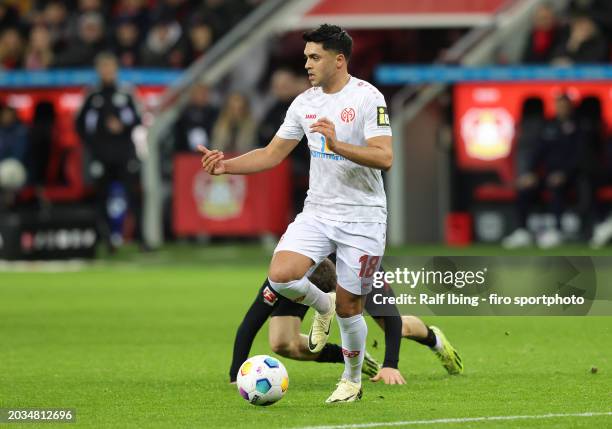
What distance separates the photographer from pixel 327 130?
816cm

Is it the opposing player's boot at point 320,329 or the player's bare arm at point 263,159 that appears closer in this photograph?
the player's bare arm at point 263,159

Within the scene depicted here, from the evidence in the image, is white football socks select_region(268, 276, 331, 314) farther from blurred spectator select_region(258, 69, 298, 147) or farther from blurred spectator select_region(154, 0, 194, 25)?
blurred spectator select_region(154, 0, 194, 25)

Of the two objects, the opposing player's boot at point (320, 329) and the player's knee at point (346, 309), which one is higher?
the player's knee at point (346, 309)

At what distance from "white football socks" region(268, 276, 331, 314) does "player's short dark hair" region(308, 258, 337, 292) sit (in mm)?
276

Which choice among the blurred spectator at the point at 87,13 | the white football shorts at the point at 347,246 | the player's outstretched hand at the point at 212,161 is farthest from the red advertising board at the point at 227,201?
the white football shorts at the point at 347,246

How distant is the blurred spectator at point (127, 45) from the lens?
24.7 m

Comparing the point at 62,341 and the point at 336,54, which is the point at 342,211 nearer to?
the point at 336,54

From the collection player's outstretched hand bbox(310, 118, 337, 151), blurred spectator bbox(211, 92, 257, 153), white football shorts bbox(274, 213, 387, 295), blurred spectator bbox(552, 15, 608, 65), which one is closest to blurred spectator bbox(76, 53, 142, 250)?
→ blurred spectator bbox(211, 92, 257, 153)

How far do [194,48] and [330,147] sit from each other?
1637 centimetres

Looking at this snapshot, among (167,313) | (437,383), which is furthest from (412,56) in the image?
(437,383)

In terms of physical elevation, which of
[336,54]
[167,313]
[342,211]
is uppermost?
[336,54]

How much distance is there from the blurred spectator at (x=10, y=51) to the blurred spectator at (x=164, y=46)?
2135 millimetres

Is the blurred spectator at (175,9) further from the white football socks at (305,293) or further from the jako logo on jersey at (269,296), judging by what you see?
the white football socks at (305,293)

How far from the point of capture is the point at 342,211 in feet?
28.5
